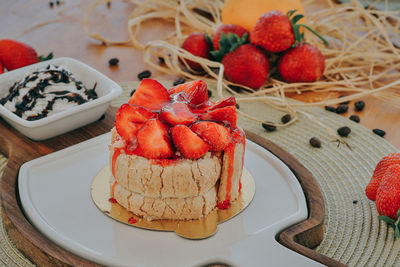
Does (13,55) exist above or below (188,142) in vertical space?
below

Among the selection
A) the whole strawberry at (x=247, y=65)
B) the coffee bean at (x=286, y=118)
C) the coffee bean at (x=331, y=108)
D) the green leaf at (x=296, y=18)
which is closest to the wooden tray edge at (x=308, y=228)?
the coffee bean at (x=286, y=118)

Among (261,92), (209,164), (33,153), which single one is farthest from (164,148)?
(261,92)

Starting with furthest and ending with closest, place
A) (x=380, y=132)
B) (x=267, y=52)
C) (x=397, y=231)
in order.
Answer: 1. (x=267, y=52)
2. (x=380, y=132)
3. (x=397, y=231)

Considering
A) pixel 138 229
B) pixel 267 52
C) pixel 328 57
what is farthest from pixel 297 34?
pixel 138 229

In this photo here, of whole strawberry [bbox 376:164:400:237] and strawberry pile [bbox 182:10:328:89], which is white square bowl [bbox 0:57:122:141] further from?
whole strawberry [bbox 376:164:400:237]

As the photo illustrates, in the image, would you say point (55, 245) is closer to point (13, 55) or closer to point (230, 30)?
point (13, 55)

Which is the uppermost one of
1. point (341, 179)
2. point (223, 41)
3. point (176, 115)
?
point (176, 115)

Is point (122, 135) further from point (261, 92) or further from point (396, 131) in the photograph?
point (396, 131)
